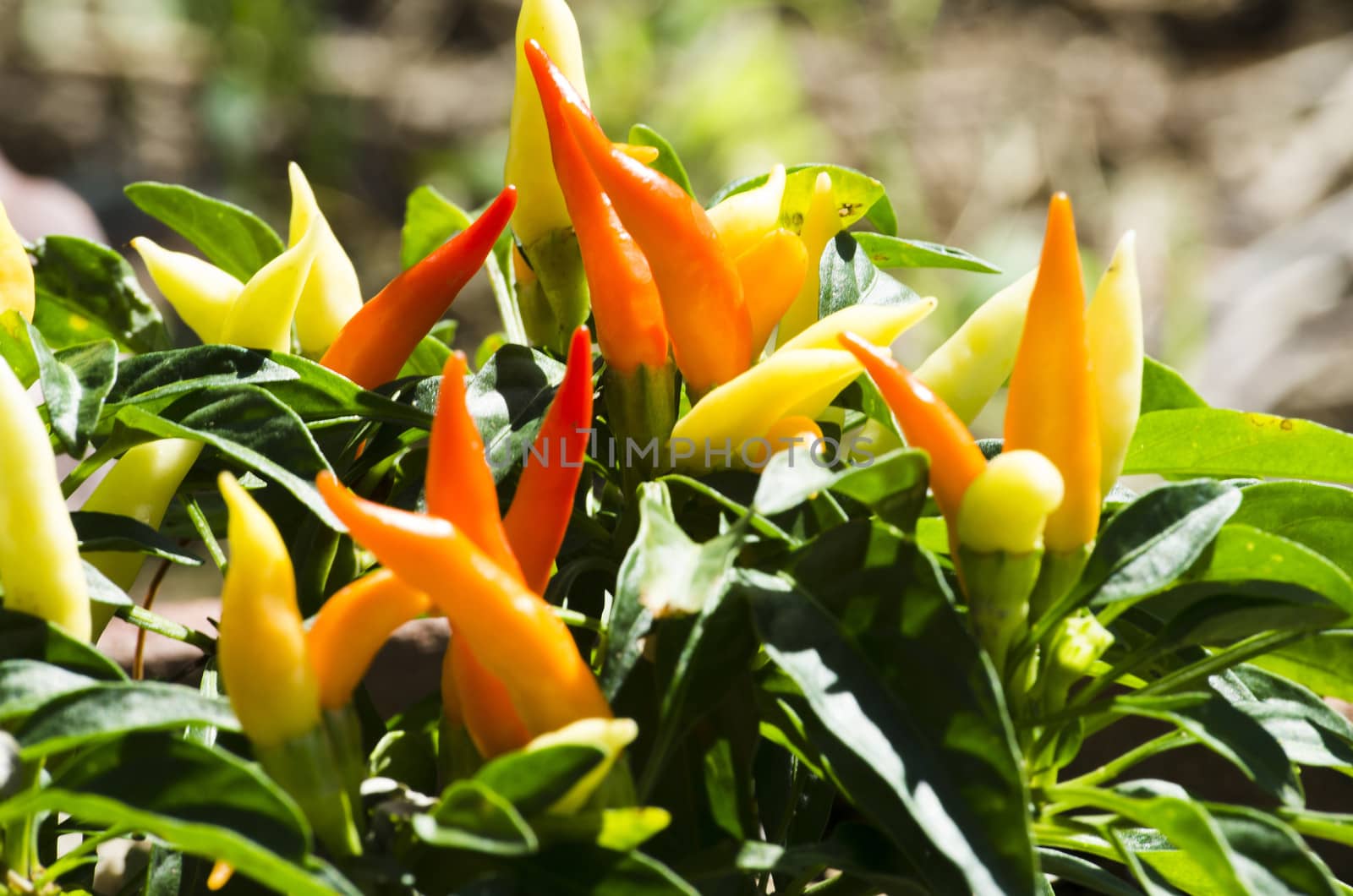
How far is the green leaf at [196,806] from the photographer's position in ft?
1.26

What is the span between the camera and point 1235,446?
622mm

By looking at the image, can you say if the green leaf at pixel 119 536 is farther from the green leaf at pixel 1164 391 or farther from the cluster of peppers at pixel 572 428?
the green leaf at pixel 1164 391

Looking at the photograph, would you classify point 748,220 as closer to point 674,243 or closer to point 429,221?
point 674,243

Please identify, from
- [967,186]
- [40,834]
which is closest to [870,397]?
[40,834]

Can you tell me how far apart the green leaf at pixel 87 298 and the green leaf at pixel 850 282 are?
42 centimetres

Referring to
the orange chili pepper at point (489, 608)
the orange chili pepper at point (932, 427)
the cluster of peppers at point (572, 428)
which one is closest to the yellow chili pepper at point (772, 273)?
the cluster of peppers at point (572, 428)

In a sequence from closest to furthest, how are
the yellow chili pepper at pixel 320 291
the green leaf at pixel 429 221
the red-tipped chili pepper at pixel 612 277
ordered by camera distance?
the red-tipped chili pepper at pixel 612 277
the yellow chili pepper at pixel 320 291
the green leaf at pixel 429 221

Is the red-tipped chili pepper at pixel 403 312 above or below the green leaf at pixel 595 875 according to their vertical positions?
above

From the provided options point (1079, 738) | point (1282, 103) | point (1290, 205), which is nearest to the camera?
point (1079, 738)

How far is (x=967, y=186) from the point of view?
3.48 meters

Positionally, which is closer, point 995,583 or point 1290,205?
point 995,583

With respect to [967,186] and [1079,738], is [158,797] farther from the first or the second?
[967,186]

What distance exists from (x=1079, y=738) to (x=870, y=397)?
18 cm

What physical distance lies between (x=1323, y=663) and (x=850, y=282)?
0.97 ft
